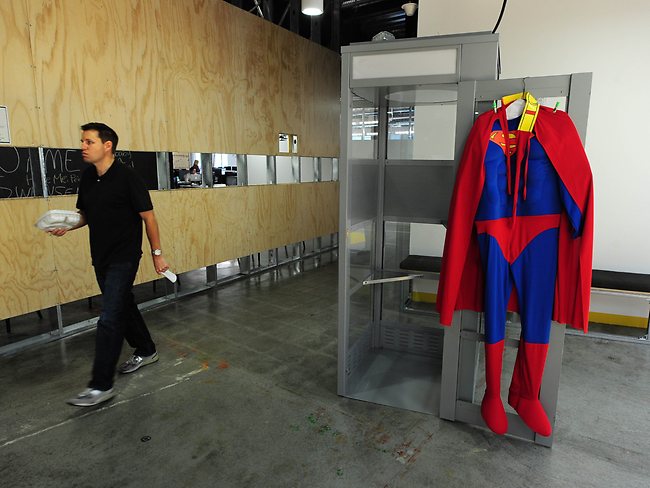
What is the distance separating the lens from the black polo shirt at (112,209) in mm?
2561

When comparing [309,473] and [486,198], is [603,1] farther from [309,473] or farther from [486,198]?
[309,473]

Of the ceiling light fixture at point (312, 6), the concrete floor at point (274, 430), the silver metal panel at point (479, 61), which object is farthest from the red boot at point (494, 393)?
the ceiling light fixture at point (312, 6)

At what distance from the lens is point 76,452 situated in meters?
2.21

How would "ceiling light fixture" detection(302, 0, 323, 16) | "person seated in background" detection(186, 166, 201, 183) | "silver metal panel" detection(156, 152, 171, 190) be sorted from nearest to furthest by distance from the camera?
"silver metal panel" detection(156, 152, 171, 190) < "person seated in background" detection(186, 166, 201, 183) < "ceiling light fixture" detection(302, 0, 323, 16)

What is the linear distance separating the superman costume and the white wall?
2.32 metres

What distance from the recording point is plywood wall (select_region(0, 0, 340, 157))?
3133 mm

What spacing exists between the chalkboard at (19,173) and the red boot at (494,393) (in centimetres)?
334

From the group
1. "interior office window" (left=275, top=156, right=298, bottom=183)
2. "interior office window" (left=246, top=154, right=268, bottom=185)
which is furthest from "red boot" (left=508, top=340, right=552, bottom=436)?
"interior office window" (left=275, top=156, right=298, bottom=183)

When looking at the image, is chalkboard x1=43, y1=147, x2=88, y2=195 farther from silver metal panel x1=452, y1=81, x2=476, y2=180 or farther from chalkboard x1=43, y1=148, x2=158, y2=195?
silver metal panel x1=452, y1=81, x2=476, y2=180

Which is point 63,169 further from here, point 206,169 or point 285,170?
point 285,170

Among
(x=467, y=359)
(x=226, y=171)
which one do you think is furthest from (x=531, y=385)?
(x=226, y=171)

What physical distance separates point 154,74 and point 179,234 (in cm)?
155

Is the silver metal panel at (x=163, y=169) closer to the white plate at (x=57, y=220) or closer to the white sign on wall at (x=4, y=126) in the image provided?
the white sign on wall at (x=4, y=126)

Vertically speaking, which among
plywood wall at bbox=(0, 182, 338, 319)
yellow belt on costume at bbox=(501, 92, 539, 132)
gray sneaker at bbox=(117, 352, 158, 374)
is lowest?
gray sneaker at bbox=(117, 352, 158, 374)
